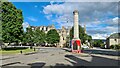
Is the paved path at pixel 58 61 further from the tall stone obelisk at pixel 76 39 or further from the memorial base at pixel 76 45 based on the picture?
the tall stone obelisk at pixel 76 39

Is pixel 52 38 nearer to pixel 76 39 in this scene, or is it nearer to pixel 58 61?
pixel 76 39

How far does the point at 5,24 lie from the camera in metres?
45.0

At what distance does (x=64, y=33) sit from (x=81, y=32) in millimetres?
26640

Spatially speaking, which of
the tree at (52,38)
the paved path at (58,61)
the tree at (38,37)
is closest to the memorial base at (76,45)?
the paved path at (58,61)

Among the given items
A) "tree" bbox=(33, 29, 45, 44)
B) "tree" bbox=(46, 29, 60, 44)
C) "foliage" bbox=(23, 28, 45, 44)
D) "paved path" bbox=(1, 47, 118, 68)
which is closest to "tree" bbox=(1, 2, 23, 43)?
"paved path" bbox=(1, 47, 118, 68)

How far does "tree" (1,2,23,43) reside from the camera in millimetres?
44969

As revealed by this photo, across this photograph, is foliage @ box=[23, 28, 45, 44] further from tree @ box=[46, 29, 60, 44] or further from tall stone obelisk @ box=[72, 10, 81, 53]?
tall stone obelisk @ box=[72, 10, 81, 53]

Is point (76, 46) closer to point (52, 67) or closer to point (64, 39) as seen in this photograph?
point (52, 67)

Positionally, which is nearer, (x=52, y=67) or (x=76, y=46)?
(x=52, y=67)

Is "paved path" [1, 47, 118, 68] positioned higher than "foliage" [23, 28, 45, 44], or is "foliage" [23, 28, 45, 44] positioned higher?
"foliage" [23, 28, 45, 44]

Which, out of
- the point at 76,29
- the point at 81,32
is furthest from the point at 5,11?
the point at 81,32

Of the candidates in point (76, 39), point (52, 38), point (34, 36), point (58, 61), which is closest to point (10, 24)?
point (76, 39)

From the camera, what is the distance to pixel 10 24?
45.8 meters

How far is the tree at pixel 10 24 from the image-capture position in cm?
4497
